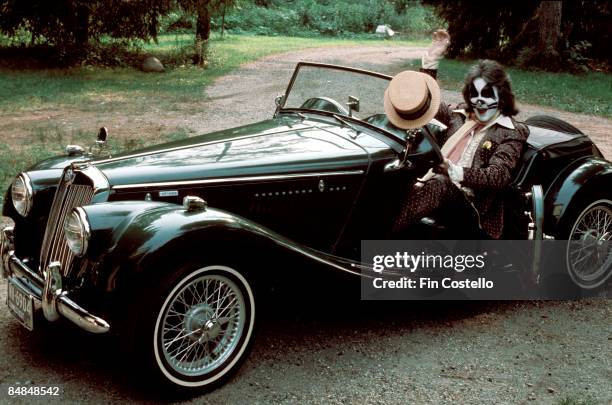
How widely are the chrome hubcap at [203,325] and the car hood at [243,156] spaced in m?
0.72

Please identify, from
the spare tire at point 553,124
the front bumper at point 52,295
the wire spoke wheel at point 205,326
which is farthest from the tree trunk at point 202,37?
the wire spoke wheel at point 205,326

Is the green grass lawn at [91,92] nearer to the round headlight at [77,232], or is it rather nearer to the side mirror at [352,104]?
the round headlight at [77,232]

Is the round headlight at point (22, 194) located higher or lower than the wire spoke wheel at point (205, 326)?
higher

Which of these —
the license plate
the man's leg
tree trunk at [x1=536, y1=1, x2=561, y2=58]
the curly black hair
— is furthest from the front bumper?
tree trunk at [x1=536, y1=1, x2=561, y2=58]

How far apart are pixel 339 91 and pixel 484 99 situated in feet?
3.42

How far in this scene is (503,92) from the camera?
4.79 metres

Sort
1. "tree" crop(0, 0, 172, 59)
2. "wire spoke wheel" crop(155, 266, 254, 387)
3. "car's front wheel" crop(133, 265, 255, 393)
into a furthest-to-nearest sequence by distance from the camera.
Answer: "tree" crop(0, 0, 172, 59)
"wire spoke wheel" crop(155, 266, 254, 387)
"car's front wheel" crop(133, 265, 255, 393)

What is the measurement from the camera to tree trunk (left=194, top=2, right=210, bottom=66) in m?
19.3

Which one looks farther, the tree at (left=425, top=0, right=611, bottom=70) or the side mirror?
the tree at (left=425, top=0, right=611, bottom=70)

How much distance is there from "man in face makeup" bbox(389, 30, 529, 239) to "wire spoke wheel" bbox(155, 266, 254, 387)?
140 centimetres

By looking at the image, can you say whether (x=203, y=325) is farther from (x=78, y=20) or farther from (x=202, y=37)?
(x=202, y=37)

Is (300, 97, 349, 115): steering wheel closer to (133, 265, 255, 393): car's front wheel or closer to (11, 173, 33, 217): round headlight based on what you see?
(133, 265, 255, 393): car's front wheel

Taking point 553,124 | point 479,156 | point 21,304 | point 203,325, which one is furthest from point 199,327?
point 553,124

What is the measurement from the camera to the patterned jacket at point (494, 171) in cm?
455
